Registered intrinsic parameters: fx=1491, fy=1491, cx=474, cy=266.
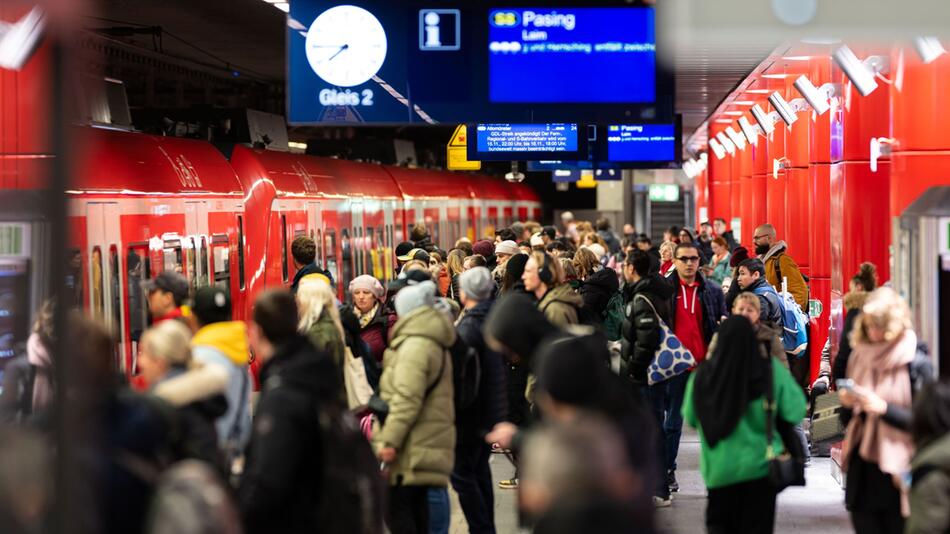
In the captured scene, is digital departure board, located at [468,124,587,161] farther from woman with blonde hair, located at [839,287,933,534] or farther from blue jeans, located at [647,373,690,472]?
woman with blonde hair, located at [839,287,933,534]

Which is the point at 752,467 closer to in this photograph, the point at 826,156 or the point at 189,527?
the point at 189,527

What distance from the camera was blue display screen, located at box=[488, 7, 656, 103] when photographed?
8289 millimetres

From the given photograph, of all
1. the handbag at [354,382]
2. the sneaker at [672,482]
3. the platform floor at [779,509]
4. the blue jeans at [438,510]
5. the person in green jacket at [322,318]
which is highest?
the person in green jacket at [322,318]

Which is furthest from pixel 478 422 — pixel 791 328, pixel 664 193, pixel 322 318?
pixel 664 193

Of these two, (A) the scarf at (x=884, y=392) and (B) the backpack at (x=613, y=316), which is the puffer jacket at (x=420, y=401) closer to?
(A) the scarf at (x=884, y=392)

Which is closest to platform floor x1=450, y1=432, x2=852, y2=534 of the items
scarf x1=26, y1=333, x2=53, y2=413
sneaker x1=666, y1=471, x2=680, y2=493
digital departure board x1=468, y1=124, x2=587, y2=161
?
sneaker x1=666, y1=471, x2=680, y2=493

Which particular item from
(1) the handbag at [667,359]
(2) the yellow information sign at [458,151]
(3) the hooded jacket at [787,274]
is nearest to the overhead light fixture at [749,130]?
(2) the yellow information sign at [458,151]

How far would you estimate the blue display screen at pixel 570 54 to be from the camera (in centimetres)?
829

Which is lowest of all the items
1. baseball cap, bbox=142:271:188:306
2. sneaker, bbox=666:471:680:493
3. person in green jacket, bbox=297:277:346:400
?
sneaker, bbox=666:471:680:493

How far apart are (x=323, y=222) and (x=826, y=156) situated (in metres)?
5.92

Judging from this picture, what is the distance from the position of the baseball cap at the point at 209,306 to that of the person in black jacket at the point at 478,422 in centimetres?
169

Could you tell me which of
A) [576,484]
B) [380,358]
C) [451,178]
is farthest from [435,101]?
[451,178]

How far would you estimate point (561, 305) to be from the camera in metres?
8.34

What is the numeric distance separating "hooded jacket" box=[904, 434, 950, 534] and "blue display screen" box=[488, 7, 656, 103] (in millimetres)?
3653
